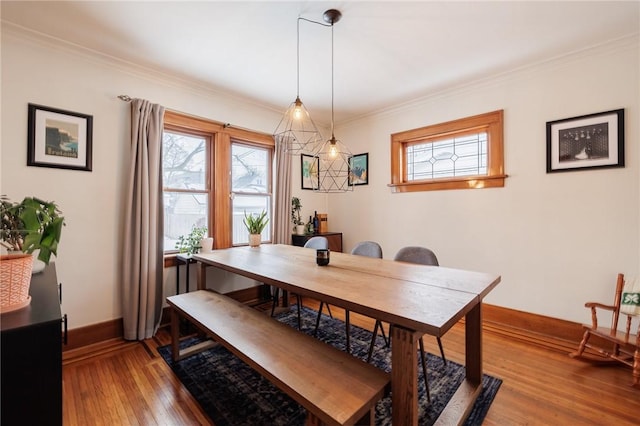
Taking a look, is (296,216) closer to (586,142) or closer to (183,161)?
(183,161)

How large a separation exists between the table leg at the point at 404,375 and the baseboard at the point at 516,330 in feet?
6.75

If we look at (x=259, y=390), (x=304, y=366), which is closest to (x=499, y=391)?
(x=304, y=366)

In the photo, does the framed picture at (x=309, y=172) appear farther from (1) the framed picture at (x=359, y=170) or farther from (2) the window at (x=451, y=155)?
(2) the window at (x=451, y=155)

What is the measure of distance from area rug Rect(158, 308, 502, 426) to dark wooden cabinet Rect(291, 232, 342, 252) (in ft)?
5.29

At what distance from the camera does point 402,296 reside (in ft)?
4.56

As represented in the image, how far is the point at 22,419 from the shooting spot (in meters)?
0.74

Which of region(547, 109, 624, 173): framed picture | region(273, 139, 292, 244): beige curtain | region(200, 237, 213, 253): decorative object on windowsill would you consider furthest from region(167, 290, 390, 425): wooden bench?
region(547, 109, 624, 173): framed picture

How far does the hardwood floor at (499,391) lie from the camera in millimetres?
1621

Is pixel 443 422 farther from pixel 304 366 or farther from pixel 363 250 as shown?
pixel 363 250

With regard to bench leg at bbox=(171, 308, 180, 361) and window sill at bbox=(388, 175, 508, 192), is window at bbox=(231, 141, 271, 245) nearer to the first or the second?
bench leg at bbox=(171, 308, 180, 361)

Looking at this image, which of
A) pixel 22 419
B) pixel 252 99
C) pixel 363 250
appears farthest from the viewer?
pixel 252 99

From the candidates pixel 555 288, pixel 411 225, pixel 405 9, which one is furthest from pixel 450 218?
pixel 405 9

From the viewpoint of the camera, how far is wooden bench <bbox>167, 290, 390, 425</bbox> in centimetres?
107

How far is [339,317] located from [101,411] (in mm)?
2127
